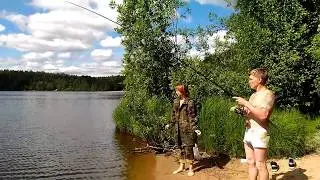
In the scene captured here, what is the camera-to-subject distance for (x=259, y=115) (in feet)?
22.0

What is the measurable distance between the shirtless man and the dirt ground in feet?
7.59

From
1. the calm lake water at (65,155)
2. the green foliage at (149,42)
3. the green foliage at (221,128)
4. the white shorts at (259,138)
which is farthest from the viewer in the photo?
the green foliage at (149,42)

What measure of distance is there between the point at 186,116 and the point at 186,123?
161 millimetres

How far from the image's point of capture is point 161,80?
1680cm

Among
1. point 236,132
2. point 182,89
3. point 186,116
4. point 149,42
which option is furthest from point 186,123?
point 149,42

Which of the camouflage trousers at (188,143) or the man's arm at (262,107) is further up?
the man's arm at (262,107)

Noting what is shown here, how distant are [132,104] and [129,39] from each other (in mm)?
2645

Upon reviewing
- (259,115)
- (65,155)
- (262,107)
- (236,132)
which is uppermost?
(262,107)

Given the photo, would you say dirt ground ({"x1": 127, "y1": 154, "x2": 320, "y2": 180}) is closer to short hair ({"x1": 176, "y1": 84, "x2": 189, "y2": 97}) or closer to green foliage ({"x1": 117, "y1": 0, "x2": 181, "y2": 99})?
short hair ({"x1": 176, "y1": 84, "x2": 189, "y2": 97})

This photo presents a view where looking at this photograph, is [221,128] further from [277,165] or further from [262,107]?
[262,107]

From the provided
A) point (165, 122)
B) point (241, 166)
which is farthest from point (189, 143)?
point (165, 122)

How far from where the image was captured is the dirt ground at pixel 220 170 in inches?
362

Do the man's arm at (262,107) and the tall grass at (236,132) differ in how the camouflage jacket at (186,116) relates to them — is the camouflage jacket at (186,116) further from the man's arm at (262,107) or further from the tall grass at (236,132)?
the man's arm at (262,107)

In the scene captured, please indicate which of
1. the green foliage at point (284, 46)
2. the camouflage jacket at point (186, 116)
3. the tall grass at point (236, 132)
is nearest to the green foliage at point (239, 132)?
the tall grass at point (236, 132)
